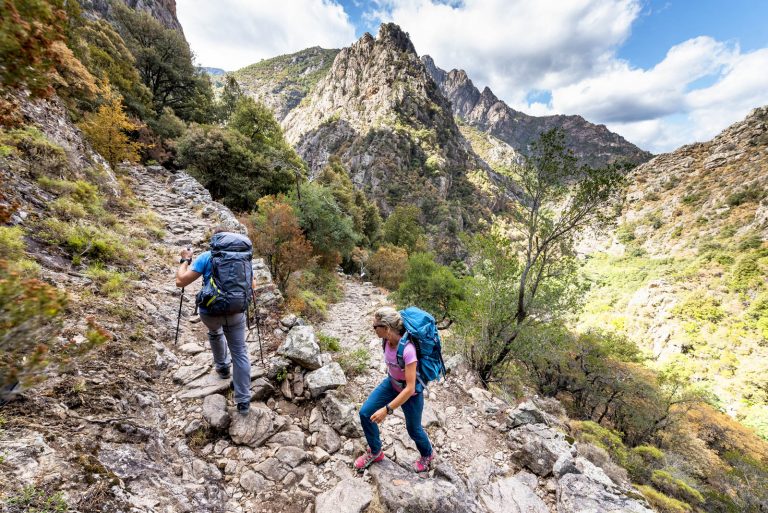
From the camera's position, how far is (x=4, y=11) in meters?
1.38

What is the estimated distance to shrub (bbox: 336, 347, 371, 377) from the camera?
6074 millimetres

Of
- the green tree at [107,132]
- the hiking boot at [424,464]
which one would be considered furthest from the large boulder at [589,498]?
the green tree at [107,132]

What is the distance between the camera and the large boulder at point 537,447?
Result: 4609 mm

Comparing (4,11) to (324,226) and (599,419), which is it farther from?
(599,419)

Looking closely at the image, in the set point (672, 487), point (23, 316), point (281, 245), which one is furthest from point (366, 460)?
point (672, 487)

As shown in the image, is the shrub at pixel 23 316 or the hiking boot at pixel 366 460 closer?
the shrub at pixel 23 316

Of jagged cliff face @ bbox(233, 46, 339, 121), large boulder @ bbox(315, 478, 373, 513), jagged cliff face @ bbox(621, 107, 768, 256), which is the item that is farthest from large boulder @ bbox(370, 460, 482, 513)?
jagged cliff face @ bbox(233, 46, 339, 121)

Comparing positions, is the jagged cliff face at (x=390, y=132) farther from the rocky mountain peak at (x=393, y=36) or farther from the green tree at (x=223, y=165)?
the green tree at (x=223, y=165)

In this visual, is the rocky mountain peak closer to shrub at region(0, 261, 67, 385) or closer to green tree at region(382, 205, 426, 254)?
green tree at region(382, 205, 426, 254)

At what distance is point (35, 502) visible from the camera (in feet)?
6.13

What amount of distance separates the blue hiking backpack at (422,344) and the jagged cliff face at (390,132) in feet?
231

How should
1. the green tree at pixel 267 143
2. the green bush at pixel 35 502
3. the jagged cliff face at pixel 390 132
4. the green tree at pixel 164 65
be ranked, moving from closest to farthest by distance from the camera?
1. the green bush at pixel 35 502
2. the green tree at pixel 267 143
3. the green tree at pixel 164 65
4. the jagged cliff face at pixel 390 132

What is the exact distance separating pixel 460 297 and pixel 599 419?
13.9 metres

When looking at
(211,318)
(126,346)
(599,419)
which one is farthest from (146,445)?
(599,419)
